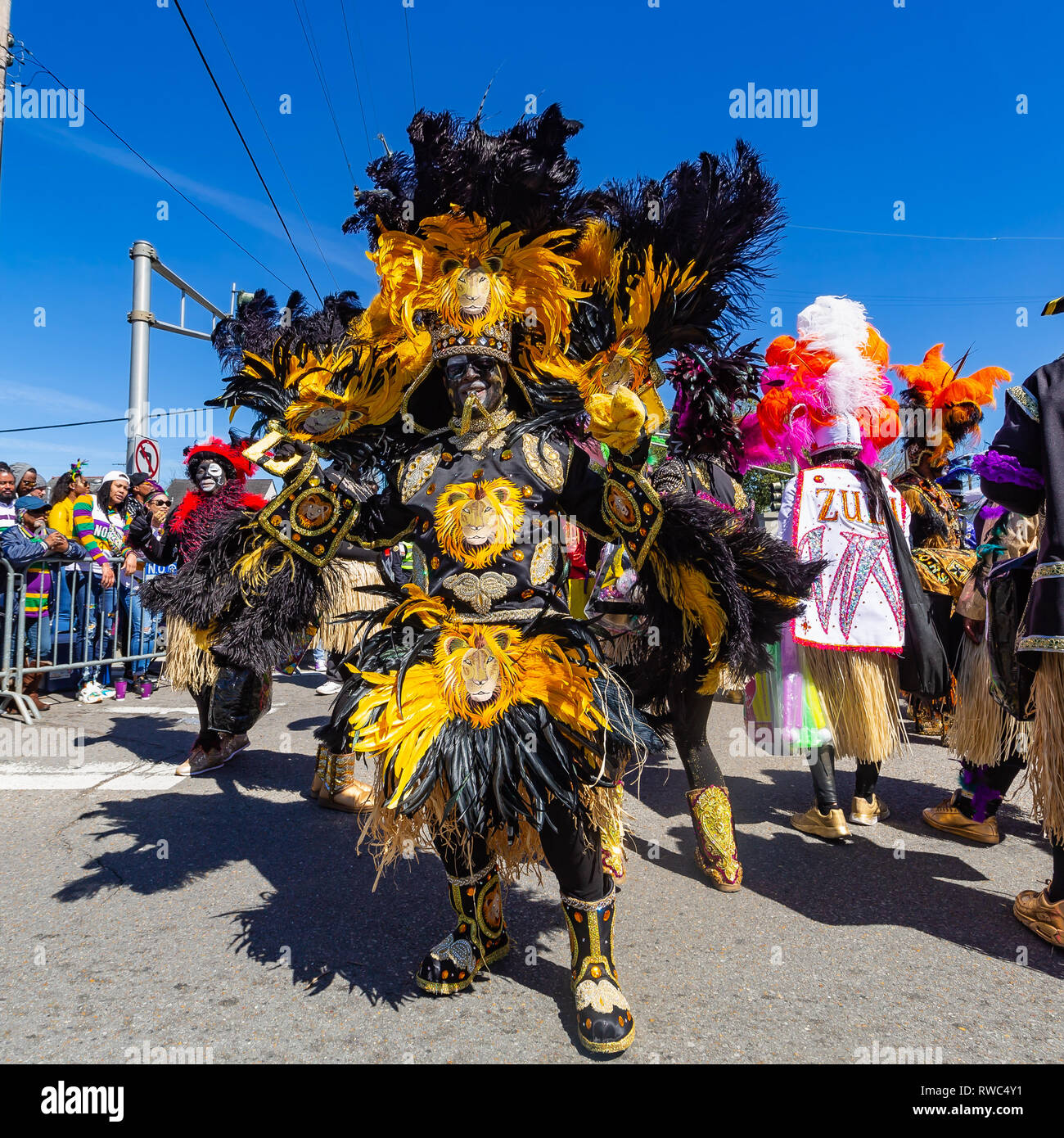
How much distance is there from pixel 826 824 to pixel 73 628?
21.3ft

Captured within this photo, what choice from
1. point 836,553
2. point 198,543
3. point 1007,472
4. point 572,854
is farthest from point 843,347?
point 198,543

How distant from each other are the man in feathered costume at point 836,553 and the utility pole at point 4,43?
7.19 metres

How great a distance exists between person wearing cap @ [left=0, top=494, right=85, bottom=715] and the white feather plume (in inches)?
246

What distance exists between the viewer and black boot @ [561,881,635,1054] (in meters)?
1.99

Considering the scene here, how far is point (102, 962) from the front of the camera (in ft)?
8.08

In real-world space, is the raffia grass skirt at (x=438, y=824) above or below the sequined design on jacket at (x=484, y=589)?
below

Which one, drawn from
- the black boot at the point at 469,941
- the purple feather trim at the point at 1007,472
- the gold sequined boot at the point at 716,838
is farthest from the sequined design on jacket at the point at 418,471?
the purple feather trim at the point at 1007,472

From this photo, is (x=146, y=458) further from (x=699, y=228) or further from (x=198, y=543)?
(x=699, y=228)

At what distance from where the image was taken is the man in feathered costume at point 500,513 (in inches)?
81.2

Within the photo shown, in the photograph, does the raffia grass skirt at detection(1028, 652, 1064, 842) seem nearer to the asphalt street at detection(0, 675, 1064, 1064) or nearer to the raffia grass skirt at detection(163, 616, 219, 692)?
the asphalt street at detection(0, 675, 1064, 1064)

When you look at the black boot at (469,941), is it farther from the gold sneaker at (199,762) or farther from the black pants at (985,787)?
the gold sneaker at (199,762)
